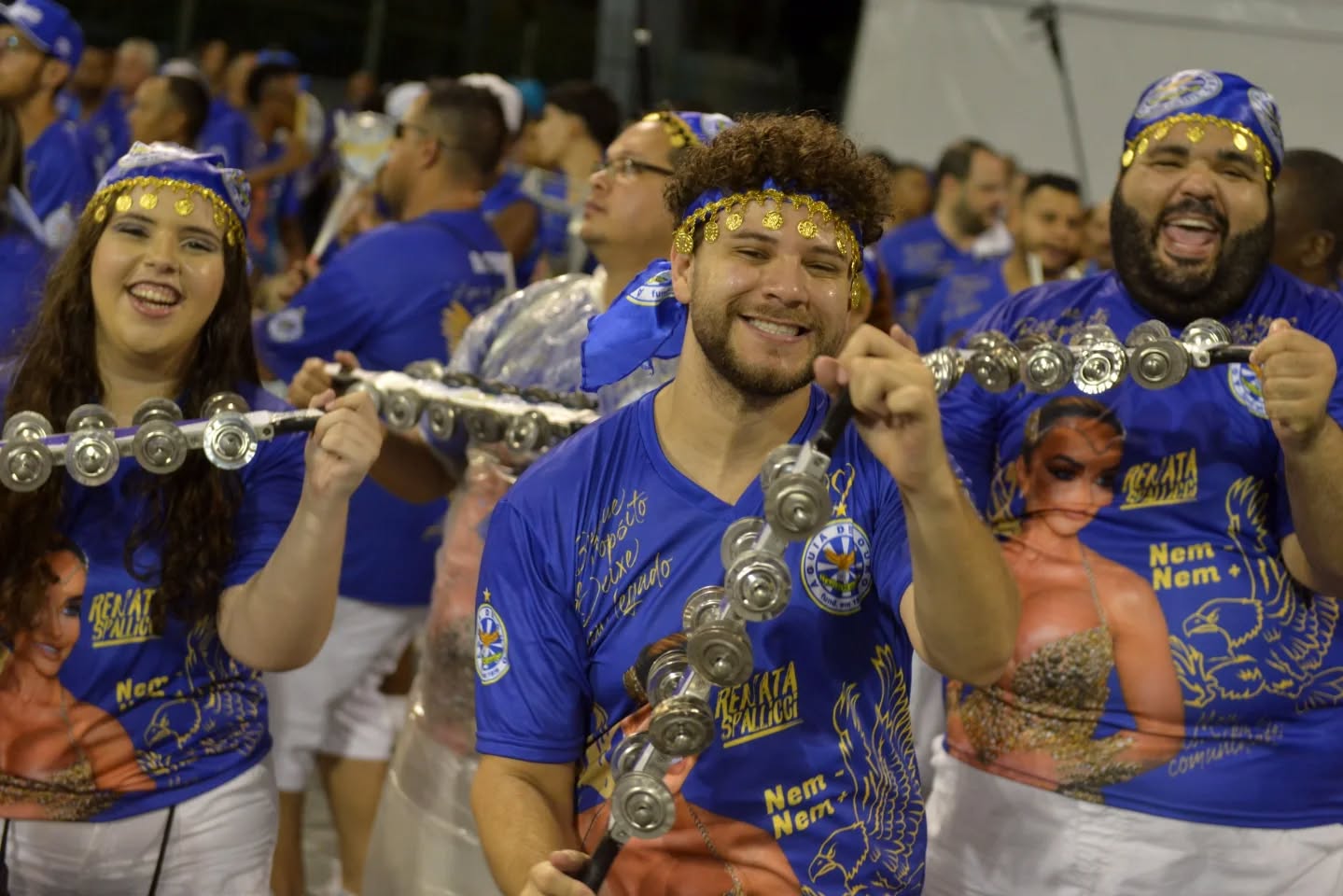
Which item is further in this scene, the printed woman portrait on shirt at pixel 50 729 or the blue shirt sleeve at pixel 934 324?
the blue shirt sleeve at pixel 934 324

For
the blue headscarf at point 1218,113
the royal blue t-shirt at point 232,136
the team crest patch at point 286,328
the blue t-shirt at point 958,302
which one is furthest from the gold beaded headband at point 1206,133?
the royal blue t-shirt at point 232,136

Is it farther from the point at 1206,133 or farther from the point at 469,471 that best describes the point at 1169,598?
the point at 469,471

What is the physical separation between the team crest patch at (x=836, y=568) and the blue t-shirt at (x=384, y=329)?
9.61ft

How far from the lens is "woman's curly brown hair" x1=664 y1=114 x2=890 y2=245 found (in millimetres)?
2754

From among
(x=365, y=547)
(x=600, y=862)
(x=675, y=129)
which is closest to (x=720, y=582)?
(x=600, y=862)

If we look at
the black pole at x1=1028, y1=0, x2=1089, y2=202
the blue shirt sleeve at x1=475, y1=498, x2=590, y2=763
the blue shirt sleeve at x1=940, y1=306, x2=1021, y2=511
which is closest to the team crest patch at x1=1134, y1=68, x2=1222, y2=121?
the blue shirt sleeve at x1=940, y1=306, x2=1021, y2=511

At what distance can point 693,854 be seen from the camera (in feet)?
8.81

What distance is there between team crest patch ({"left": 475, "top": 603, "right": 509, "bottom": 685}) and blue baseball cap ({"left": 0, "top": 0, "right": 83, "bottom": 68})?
14.6 feet

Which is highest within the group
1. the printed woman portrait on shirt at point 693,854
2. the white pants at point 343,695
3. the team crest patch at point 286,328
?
the team crest patch at point 286,328

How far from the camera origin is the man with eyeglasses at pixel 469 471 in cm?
429

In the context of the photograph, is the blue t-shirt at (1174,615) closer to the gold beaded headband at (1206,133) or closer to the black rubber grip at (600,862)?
the gold beaded headband at (1206,133)

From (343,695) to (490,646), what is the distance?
2.82m

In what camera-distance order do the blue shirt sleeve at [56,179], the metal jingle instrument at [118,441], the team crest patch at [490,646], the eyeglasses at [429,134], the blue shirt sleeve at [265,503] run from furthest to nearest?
the blue shirt sleeve at [56,179]
the eyeglasses at [429,134]
the blue shirt sleeve at [265,503]
the metal jingle instrument at [118,441]
the team crest patch at [490,646]

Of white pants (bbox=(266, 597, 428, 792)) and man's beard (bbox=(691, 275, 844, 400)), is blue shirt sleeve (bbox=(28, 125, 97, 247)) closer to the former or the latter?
white pants (bbox=(266, 597, 428, 792))
